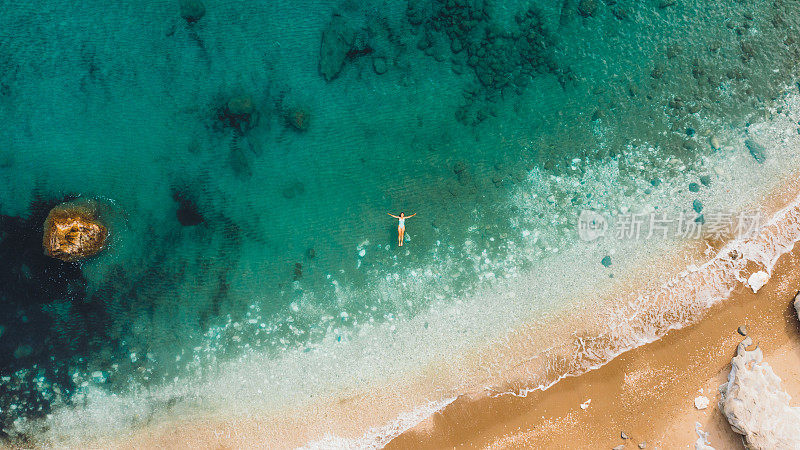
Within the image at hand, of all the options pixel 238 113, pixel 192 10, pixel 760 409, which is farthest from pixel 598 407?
pixel 192 10

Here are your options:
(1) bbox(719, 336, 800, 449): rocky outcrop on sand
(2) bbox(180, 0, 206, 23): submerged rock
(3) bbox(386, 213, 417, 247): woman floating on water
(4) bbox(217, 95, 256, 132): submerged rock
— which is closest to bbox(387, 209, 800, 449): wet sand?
(1) bbox(719, 336, 800, 449): rocky outcrop on sand

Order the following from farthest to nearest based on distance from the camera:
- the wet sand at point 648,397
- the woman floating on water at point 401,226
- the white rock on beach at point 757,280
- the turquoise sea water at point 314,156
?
the turquoise sea water at point 314,156 < the woman floating on water at point 401,226 < the white rock on beach at point 757,280 < the wet sand at point 648,397

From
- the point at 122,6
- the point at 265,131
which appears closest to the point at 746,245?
the point at 265,131

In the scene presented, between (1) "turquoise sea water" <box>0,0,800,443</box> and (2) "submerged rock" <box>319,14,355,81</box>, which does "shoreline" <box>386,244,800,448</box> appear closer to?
(1) "turquoise sea water" <box>0,0,800,443</box>

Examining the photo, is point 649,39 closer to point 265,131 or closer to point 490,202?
point 490,202

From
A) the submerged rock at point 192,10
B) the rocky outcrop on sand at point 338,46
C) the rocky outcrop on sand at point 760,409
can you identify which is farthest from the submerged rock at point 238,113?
the rocky outcrop on sand at point 760,409

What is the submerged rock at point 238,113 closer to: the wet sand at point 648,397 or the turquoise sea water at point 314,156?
the turquoise sea water at point 314,156
